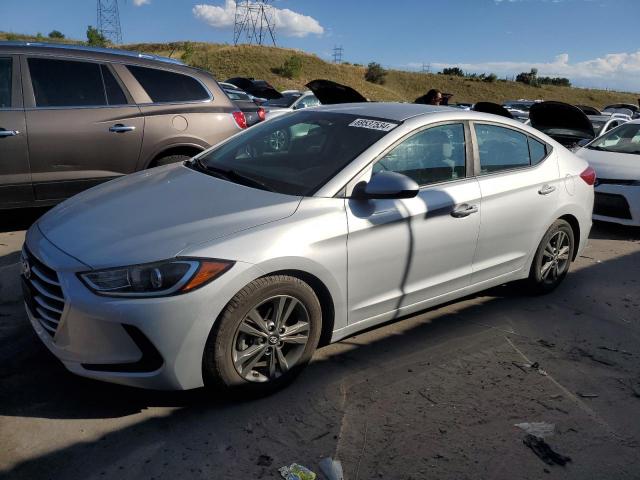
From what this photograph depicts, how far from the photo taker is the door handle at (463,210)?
3.70 metres

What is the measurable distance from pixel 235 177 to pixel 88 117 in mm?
2704

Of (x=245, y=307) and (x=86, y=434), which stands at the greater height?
(x=245, y=307)

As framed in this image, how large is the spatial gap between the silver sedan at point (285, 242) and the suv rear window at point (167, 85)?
2.14 meters

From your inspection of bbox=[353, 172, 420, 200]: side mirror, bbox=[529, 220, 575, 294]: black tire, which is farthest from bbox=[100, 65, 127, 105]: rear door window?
bbox=[529, 220, 575, 294]: black tire

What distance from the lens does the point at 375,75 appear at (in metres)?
70.2

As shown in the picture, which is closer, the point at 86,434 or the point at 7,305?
the point at 86,434

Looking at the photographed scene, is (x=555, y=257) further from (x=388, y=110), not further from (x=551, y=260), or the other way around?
(x=388, y=110)

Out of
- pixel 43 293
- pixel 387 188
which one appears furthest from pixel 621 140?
pixel 43 293

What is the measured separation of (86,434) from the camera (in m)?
2.69

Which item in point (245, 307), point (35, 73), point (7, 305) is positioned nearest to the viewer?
point (245, 307)

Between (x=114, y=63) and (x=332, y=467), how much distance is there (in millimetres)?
4795

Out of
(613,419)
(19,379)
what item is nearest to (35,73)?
(19,379)

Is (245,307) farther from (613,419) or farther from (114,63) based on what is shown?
(114,63)

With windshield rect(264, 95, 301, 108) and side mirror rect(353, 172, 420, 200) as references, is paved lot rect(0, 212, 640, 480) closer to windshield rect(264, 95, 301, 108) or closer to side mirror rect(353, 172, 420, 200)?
side mirror rect(353, 172, 420, 200)
